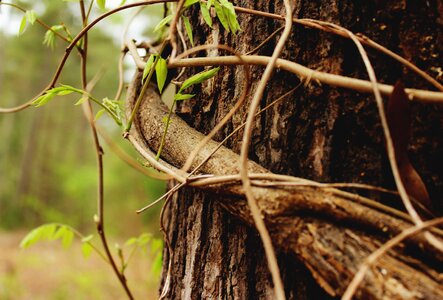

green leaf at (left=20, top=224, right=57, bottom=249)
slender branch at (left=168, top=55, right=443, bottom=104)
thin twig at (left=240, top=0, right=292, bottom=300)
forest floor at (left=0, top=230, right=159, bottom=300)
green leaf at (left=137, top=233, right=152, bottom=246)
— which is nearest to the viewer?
thin twig at (left=240, top=0, right=292, bottom=300)

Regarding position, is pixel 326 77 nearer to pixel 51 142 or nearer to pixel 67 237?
pixel 67 237

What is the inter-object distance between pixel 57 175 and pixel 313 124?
51.5 ft

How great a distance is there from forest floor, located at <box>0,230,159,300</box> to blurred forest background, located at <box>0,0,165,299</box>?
0.8 inches

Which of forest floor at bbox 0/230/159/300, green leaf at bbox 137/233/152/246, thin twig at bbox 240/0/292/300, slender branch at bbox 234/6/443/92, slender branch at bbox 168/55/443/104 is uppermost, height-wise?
slender branch at bbox 234/6/443/92

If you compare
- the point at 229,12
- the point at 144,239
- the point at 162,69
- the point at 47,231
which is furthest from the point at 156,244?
the point at 229,12

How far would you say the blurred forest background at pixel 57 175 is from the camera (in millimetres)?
6688

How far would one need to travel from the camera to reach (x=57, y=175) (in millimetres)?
15008

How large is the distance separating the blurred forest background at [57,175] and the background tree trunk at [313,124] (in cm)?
433

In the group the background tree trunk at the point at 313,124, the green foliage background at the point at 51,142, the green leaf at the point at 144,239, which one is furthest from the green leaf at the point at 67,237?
the green foliage background at the point at 51,142

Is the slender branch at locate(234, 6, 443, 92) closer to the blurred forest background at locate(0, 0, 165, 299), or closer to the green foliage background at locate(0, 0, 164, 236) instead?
the blurred forest background at locate(0, 0, 165, 299)

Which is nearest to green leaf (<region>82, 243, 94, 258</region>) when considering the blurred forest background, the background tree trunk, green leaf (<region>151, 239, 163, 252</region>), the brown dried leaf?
green leaf (<region>151, 239, 163, 252</region>)

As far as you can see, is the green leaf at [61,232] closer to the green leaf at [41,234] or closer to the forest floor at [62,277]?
the green leaf at [41,234]

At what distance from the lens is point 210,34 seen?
0.93m

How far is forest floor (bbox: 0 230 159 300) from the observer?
560 cm
